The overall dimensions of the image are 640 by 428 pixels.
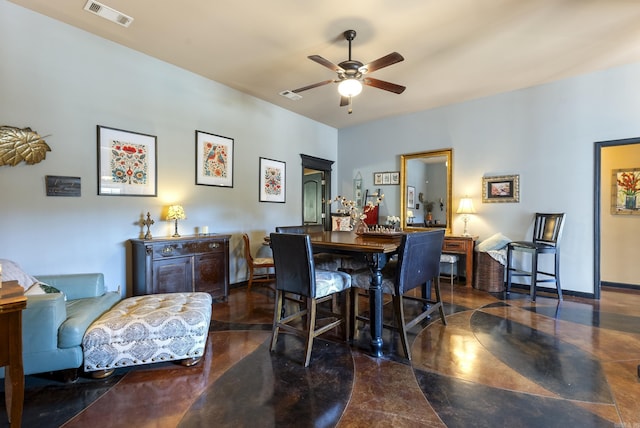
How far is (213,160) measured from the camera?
4.16 meters

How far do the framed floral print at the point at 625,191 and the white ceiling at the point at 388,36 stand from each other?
5.81ft

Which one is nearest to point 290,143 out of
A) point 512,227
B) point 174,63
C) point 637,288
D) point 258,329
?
point 174,63

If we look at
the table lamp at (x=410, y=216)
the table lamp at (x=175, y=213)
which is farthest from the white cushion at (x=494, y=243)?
the table lamp at (x=175, y=213)

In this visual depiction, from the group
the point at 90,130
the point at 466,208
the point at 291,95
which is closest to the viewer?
the point at 90,130

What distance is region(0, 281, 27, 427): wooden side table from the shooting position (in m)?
1.26

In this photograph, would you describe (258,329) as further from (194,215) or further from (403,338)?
(194,215)

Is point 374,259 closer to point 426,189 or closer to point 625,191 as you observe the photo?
point 426,189

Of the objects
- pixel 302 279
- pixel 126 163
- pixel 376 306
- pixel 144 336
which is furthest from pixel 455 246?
pixel 126 163

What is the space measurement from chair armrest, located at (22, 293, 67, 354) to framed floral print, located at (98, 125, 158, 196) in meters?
1.63

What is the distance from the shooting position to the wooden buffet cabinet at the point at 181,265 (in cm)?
311

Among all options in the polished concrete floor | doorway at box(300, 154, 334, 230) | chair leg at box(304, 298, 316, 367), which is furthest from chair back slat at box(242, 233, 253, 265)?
chair leg at box(304, 298, 316, 367)

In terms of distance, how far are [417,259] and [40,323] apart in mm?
2615

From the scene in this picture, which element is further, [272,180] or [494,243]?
[272,180]

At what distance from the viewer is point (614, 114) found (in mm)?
3760
